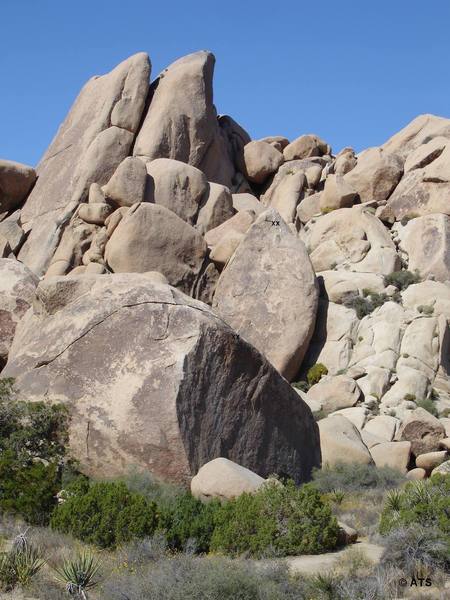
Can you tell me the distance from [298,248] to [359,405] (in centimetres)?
637

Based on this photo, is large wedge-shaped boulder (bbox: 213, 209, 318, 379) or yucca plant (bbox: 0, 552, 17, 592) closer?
yucca plant (bbox: 0, 552, 17, 592)

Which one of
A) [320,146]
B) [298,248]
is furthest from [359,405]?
[320,146]

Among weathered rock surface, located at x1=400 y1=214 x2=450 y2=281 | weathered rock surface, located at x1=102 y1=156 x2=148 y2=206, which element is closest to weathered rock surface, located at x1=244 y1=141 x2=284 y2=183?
weathered rock surface, located at x1=400 y1=214 x2=450 y2=281

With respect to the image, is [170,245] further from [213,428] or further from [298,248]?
[213,428]

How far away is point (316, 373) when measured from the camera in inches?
1210

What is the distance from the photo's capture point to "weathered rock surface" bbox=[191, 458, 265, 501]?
1584cm

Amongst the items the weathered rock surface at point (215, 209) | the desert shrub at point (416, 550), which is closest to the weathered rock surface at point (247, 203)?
the weathered rock surface at point (215, 209)

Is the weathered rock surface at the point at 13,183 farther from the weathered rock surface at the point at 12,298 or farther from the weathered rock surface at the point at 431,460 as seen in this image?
the weathered rock surface at the point at 431,460

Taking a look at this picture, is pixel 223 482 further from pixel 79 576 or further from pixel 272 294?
pixel 272 294

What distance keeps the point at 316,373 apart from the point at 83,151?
14549 millimetres

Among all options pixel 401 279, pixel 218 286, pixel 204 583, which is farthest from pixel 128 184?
pixel 204 583

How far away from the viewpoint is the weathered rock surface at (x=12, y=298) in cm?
2400

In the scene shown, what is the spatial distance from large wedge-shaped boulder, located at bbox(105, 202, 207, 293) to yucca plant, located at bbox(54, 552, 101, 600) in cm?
2099

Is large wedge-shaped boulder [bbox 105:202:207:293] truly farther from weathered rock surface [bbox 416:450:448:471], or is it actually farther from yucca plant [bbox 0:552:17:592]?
yucca plant [bbox 0:552:17:592]
